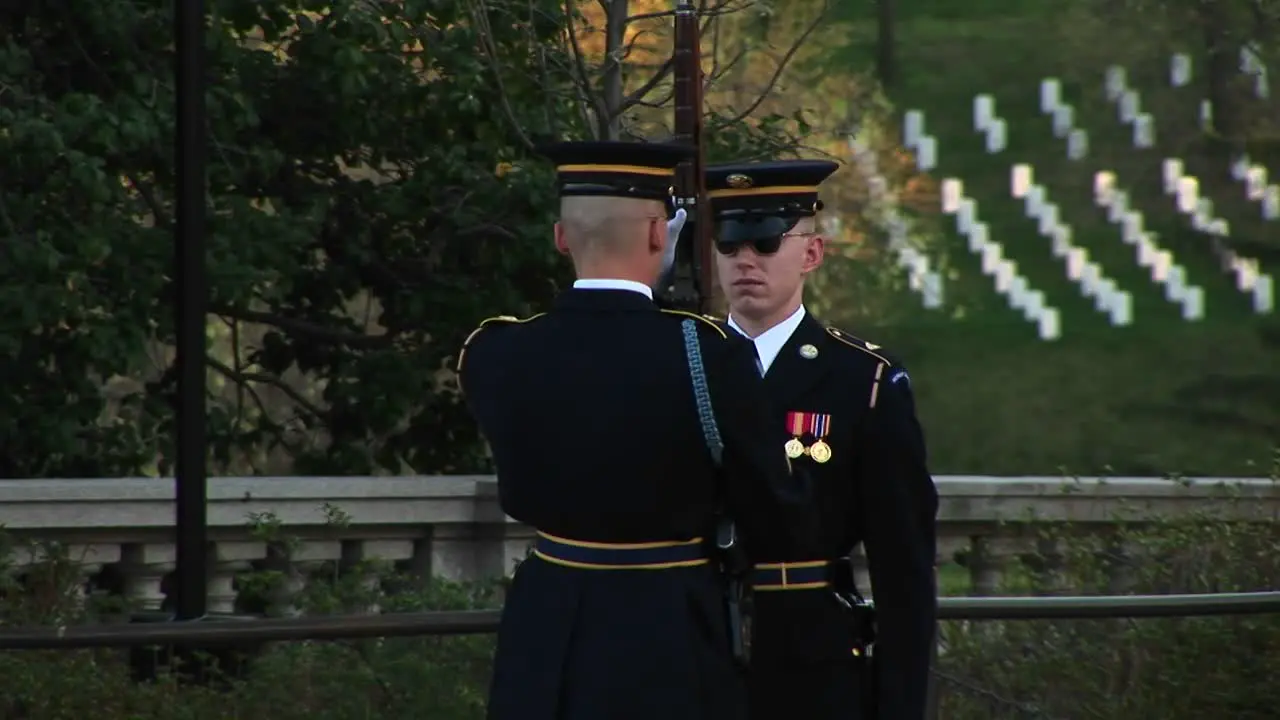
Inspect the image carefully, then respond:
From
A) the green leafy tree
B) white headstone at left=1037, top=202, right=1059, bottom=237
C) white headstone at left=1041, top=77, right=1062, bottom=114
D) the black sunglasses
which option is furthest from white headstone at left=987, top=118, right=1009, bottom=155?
the black sunglasses

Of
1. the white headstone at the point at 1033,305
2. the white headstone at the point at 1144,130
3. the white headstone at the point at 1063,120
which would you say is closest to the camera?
the white headstone at the point at 1144,130

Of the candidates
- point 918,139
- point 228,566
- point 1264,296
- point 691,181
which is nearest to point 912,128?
point 918,139

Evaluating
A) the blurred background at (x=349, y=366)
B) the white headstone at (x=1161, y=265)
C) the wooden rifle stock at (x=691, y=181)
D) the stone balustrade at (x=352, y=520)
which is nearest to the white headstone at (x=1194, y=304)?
the white headstone at (x=1161, y=265)

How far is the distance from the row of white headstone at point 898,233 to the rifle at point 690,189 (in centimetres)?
1488

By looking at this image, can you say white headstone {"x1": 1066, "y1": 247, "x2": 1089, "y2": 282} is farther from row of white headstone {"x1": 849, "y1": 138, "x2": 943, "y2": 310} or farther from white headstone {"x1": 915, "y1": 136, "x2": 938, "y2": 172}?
row of white headstone {"x1": 849, "y1": 138, "x2": 943, "y2": 310}

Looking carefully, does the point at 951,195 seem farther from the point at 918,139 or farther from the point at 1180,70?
the point at 1180,70

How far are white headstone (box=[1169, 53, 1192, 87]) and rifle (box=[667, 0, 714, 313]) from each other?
14.4m

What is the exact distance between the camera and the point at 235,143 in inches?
395

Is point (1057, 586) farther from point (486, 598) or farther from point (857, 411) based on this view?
point (857, 411)

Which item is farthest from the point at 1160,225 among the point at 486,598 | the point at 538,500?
the point at 538,500

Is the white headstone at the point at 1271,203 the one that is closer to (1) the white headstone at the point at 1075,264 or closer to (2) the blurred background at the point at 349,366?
(1) the white headstone at the point at 1075,264

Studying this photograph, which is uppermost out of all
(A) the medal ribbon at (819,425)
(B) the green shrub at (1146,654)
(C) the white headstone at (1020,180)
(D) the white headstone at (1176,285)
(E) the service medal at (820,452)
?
(C) the white headstone at (1020,180)

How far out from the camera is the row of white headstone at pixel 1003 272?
24.6 metres

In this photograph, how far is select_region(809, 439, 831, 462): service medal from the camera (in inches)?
169
